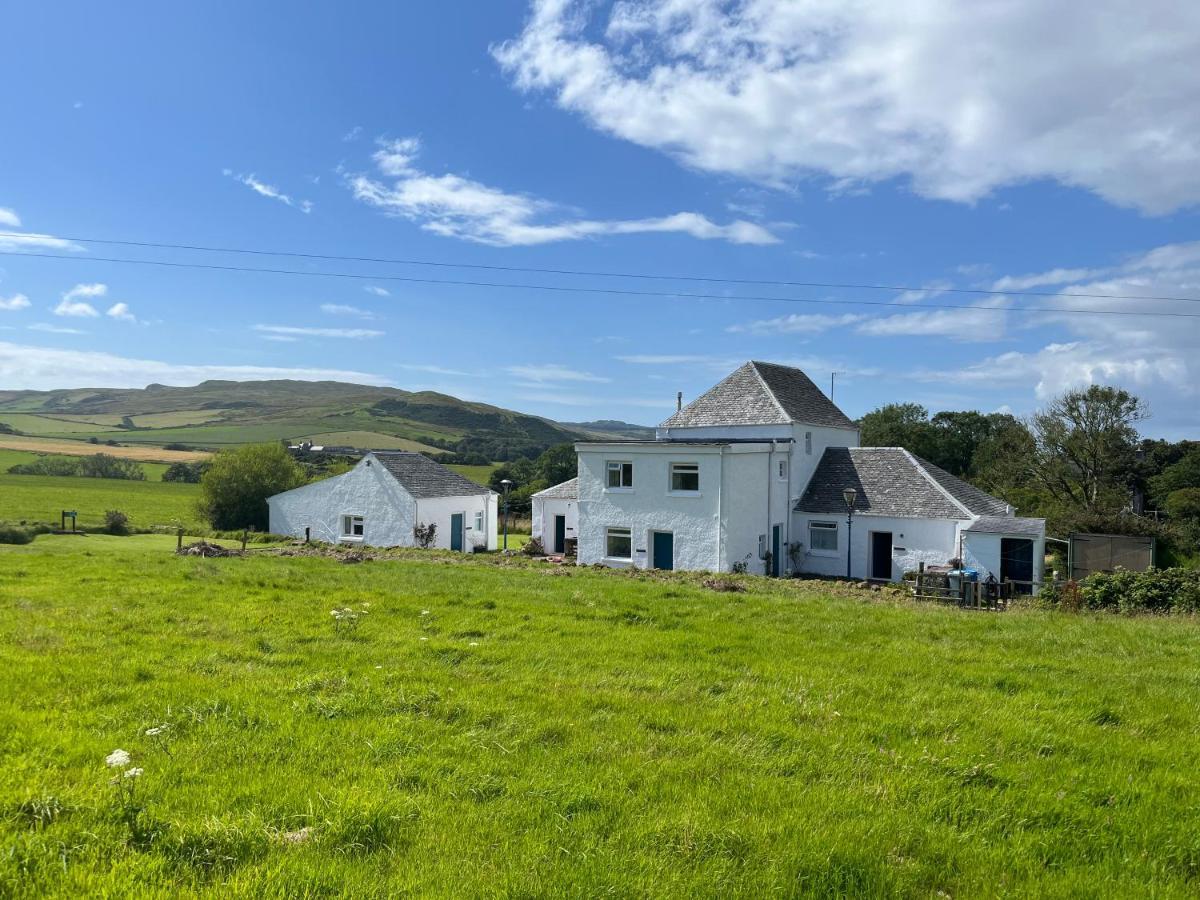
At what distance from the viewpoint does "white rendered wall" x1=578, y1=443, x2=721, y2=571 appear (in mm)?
29359

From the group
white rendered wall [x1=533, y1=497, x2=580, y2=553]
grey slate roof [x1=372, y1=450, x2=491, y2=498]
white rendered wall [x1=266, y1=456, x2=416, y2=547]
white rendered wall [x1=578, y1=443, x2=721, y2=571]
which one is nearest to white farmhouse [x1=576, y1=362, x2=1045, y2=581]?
white rendered wall [x1=578, y1=443, x2=721, y2=571]

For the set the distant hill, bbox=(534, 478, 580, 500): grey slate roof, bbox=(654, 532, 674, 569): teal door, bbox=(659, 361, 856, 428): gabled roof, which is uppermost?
the distant hill

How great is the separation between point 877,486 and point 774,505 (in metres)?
4.81

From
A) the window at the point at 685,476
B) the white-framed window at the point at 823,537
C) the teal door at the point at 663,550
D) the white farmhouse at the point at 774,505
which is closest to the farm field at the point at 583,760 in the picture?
the white farmhouse at the point at 774,505

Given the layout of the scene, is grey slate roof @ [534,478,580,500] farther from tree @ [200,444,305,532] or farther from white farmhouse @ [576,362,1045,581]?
tree @ [200,444,305,532]

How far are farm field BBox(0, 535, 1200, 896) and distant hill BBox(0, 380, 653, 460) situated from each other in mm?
84004

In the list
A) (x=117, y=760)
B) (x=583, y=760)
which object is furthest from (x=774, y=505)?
(x=117, y=760)

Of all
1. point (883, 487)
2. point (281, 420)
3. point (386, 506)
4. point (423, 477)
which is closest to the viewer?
point (883, 487)

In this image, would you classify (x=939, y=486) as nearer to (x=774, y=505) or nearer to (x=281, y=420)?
(x=774, y=505)

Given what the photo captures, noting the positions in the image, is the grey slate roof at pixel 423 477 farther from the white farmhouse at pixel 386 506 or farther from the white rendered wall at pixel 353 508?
the white rendered wall at pixel 353 508

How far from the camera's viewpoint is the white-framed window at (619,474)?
31328mm

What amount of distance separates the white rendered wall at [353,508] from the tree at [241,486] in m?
5.81

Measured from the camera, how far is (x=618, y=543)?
31.7 m

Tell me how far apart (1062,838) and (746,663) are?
4868mm
